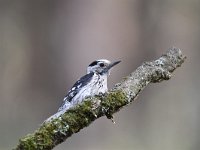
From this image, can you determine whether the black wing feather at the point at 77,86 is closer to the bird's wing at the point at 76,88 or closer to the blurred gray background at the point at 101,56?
the bird's wing at the point at 76,88

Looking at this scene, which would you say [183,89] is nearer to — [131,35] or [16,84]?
[131,35]

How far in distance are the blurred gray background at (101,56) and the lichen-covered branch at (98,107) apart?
332 inches


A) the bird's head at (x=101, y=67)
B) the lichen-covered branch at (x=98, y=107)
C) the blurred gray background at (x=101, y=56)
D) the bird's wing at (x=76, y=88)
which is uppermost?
the blurred gray background at (x=101, y=56)

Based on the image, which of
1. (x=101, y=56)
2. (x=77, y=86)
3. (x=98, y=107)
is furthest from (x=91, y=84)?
(x=101, y=56)

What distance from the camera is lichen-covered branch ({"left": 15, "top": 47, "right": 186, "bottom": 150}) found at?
372 centimetres

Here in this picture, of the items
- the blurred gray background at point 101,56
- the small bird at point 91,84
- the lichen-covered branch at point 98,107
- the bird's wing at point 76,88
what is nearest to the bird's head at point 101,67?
the small bird at point 91,84

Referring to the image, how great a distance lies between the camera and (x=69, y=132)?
384cm

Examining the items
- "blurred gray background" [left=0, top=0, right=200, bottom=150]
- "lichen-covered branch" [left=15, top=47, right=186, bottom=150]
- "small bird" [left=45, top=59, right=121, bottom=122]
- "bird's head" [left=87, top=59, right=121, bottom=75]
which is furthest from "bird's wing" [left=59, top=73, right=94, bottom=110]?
"blurred gray background" [left=0, top=0, right=200, bottom=150]

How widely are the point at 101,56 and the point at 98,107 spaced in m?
10.2

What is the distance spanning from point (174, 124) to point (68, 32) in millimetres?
2608

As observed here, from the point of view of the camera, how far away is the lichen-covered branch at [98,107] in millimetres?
3721

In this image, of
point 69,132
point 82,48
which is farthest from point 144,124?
point 69,132

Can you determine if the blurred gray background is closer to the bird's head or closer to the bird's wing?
the bird's head

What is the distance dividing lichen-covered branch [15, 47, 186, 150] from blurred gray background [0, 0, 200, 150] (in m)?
8.45
